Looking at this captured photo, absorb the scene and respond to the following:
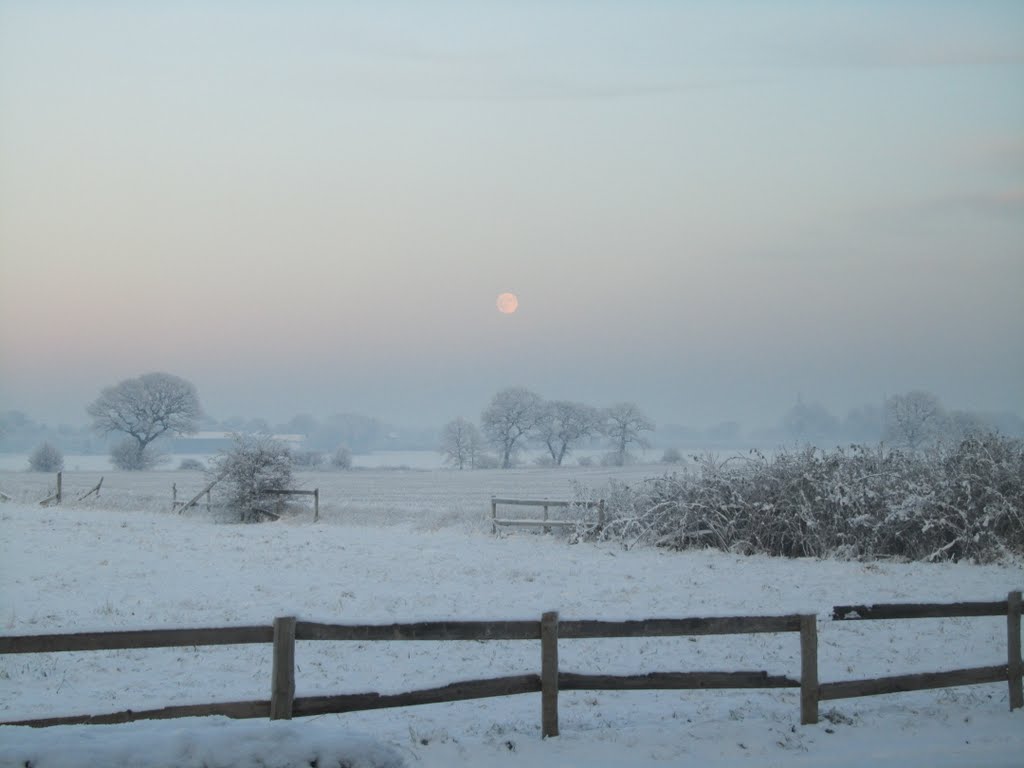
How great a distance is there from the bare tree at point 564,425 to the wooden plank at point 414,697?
101162 mm

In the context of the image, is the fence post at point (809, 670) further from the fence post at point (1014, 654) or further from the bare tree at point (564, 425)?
the bare tree at point (564, 425)

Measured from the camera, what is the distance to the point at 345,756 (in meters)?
4.61

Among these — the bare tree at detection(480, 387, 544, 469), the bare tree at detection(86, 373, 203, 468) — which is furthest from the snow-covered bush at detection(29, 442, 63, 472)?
the bare tree at detection(480, 387, 544, 469)

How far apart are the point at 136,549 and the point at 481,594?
10734 mm

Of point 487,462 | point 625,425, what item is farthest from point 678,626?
point 625,425

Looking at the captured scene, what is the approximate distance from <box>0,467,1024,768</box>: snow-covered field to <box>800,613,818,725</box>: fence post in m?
0.24

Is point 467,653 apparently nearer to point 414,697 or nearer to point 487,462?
point 414,697

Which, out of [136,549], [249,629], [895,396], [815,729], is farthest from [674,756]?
[895,396]

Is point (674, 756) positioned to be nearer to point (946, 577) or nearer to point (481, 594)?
point (481, 594)

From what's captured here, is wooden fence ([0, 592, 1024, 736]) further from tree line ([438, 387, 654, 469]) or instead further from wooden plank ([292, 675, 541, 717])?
tree line ([438, 387, 654, 469])

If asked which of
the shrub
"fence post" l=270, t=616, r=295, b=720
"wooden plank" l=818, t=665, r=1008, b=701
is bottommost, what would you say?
the shrub

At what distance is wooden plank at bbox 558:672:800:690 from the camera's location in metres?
7.66

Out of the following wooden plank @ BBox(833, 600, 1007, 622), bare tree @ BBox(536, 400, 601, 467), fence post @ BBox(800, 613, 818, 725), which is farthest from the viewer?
bare tree @ BBox(536, 400, 601, 467)

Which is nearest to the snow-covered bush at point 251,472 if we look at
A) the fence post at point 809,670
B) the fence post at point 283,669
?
the fence post at point 283,669
